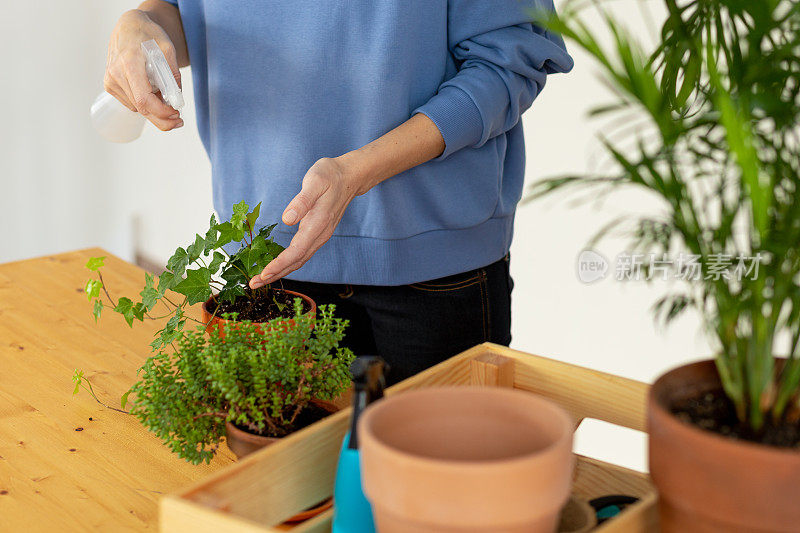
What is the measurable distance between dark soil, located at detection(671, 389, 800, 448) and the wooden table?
1.90 feet

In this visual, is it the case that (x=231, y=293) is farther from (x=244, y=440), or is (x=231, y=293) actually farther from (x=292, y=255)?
(x=244, y=440)

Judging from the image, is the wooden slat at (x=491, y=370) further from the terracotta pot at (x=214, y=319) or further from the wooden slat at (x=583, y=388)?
the terracotta pot at (x=214, y=319)

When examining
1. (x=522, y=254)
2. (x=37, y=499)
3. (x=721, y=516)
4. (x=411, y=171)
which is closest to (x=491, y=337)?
(x=411, y=171)

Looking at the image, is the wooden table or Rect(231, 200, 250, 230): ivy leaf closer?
the wooden table

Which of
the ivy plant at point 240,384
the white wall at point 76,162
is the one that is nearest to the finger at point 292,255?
the ivy plant at point 240,384

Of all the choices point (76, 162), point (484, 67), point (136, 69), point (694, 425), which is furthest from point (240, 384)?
point (76, 162)

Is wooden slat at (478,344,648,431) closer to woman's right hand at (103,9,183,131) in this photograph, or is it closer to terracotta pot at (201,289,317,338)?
terracotta pot at (201,289,317,338)

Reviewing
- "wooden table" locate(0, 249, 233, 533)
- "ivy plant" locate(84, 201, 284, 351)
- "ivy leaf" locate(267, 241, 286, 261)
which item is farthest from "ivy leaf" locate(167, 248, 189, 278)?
"wooden table" locate(0, 249, 233, 533)

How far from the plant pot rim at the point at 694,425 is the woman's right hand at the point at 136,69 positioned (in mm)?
819

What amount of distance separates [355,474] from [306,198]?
44cm

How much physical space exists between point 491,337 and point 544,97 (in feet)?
3.61

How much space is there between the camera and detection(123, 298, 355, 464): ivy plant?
0.83 meters

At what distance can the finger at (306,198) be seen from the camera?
1.00 m

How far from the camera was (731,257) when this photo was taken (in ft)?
1.85
